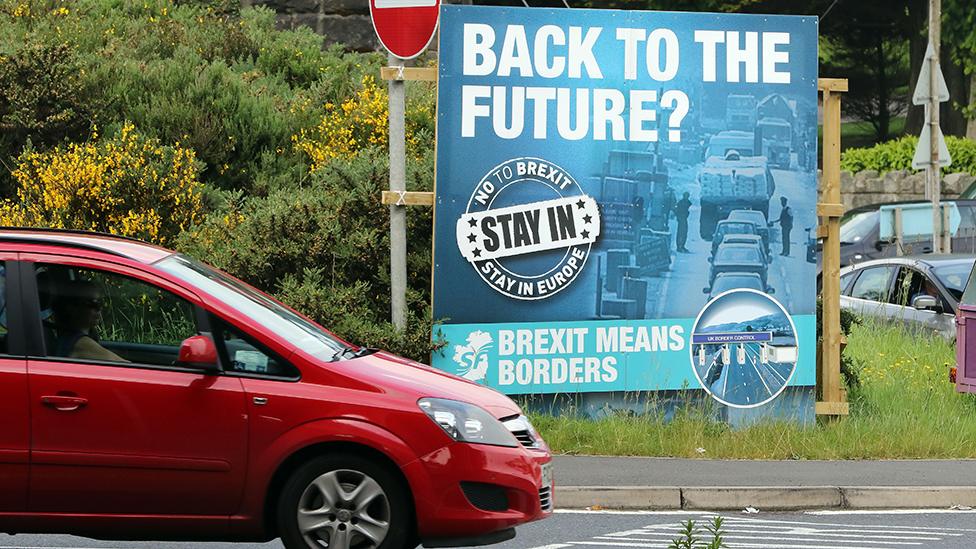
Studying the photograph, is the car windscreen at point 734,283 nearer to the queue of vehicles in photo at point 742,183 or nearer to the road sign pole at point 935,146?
the queue of vehicles in photo at point 742,183

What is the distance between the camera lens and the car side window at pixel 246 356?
7.06 m

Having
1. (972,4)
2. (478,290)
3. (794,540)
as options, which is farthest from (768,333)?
(972,4)

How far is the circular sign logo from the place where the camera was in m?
11.7

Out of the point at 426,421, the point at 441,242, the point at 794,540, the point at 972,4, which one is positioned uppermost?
the point at 972,4

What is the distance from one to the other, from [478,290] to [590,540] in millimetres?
3653

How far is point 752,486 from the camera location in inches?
389

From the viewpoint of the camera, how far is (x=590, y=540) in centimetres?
842

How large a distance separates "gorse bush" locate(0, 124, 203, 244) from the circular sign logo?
381 centimetres

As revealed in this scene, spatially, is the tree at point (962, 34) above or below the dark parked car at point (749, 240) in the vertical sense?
above

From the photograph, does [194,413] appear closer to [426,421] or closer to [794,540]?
[426,421]

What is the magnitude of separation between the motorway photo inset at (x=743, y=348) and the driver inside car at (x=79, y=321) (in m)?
5.76

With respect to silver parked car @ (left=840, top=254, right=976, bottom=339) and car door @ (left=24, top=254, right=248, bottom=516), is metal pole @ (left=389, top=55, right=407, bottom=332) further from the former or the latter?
silver parked car @ (left=840, top=254, right=976, bottom=339)

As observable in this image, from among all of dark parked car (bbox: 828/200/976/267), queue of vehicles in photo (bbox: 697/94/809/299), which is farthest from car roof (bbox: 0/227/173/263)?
dark parked car (bbox: 828/200/976/267)

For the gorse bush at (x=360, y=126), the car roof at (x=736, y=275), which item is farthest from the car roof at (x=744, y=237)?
the gorse bush at (x=360, y=126)
